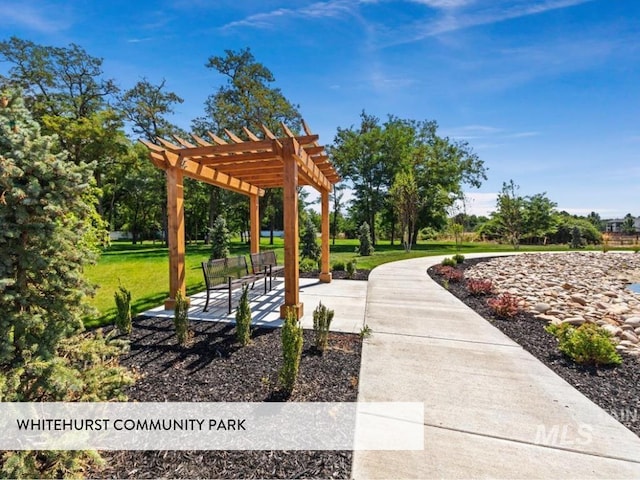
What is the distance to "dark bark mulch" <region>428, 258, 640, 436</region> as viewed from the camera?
242cm

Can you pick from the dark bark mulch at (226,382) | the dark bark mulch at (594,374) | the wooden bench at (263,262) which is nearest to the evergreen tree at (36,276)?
the dark bark mulch at (226,382)

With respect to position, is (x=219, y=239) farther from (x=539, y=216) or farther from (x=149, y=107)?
(x=539, y=216)

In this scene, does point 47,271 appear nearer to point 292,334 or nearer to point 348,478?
point 292,334

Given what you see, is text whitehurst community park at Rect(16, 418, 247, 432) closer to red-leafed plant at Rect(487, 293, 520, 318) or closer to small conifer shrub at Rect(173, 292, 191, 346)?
small conifer shrub at Rect(173, 292, 191, 346)

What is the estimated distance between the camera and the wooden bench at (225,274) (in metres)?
5.02

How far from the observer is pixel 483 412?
234 cm

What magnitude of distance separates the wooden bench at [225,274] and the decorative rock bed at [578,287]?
5.51m

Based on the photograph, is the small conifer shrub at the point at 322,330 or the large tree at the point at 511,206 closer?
the small conifer shrub at the point at 322,330

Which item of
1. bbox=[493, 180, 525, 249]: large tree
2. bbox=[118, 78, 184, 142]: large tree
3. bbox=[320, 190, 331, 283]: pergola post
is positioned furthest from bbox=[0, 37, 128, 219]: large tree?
bbox=[493, 180, 525, 249]: large tree

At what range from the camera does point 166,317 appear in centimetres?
471

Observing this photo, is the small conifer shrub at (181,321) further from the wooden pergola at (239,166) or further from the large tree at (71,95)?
the large tree at (71,95)

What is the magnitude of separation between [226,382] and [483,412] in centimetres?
234

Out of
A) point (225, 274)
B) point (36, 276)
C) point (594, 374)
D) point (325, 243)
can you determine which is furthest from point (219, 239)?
point (594, 374)

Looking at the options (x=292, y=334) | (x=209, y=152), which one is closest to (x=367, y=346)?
(x=292, y=334)
